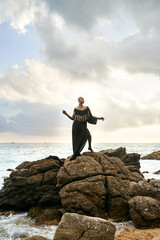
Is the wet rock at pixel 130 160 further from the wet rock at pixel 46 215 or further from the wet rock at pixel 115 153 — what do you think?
the wet rock at pixel 46 215

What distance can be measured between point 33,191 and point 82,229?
5348 mm

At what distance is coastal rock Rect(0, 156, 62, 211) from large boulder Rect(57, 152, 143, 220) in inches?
42.5

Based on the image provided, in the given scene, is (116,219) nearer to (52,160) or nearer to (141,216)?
(141,216)

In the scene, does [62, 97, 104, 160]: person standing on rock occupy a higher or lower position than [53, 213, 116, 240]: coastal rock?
higher

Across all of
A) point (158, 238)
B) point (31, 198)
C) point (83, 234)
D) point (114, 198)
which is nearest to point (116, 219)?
point (114, 198)

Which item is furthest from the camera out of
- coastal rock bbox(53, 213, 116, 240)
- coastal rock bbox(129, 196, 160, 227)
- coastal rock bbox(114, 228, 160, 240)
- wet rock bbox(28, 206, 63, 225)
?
wet rock bbox(28, 206, 63, 225)

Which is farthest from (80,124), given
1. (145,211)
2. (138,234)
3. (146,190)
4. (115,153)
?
(115,153)

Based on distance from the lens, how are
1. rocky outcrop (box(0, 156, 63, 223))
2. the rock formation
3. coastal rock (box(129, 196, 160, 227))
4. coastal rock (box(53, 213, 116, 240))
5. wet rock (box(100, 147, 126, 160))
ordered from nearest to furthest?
coastal rock (box(53, 213, 116, 240)), coastal rock (box(129, 196, 160, 227)), the rock formation, rocky outcrop (box(0, 156, 63, 223)), wet rock (box(100, 147, 126, 160))

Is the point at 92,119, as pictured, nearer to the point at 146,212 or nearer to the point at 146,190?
the point at 146,190

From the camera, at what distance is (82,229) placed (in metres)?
6.21

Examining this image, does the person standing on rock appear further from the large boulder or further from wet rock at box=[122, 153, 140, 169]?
wet rock at box=[122, 153, 140, 169]

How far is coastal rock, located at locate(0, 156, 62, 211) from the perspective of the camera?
34.6 feet

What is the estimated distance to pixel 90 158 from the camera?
1039 cm

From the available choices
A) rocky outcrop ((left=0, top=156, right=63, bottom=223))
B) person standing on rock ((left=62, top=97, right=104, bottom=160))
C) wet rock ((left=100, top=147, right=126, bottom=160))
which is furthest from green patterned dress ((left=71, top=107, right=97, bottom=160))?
wet rock ((left=100, top=147, right=126, bottom=160))
